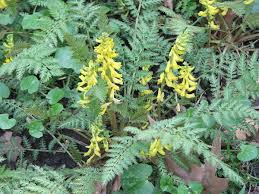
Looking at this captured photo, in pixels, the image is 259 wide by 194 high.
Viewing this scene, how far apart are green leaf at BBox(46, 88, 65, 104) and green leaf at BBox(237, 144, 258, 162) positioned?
3.54 ft

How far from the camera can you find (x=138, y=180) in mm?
2570

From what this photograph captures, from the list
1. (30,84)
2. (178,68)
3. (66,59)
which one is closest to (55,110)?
(30,84)

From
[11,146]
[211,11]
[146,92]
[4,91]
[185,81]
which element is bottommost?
[11,146]

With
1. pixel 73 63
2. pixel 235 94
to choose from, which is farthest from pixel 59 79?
pixel 235 94

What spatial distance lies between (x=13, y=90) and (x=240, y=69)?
142 cm

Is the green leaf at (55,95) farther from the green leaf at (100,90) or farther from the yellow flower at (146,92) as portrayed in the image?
the green leaf at (100,90)

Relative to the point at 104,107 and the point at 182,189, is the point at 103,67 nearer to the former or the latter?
the point at 104,107

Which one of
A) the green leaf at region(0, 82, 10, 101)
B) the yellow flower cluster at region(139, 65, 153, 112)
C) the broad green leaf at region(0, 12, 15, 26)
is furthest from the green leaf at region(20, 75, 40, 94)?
the yellow flower cluster at region(139, 65, 153, 112)

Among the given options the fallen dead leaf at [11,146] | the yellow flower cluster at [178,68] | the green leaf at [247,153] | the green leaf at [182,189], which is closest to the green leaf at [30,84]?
the fallen dead leaf at [11,146]

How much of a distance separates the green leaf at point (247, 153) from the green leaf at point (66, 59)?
106 cm

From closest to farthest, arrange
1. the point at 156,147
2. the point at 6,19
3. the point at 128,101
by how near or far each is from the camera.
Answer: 1. the point at 156,147
2. the point at 128,101
3. the point at 6,19

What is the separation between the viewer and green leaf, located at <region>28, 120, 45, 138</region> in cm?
283

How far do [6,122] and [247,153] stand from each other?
1354 mm

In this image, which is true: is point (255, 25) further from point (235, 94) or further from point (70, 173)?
point (70, 173)
